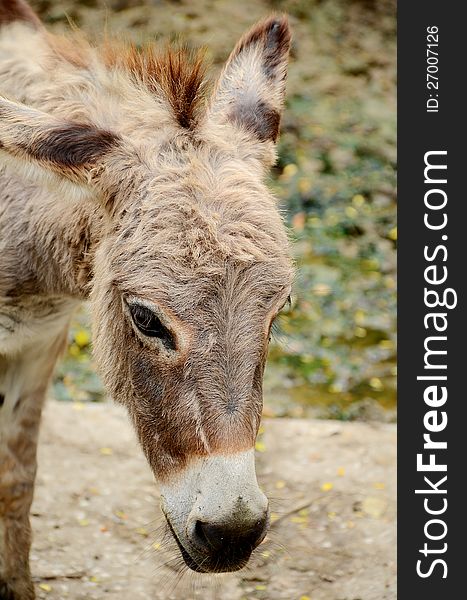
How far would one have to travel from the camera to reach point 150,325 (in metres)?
4.23

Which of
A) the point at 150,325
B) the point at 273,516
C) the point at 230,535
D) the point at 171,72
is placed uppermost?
the point at 171,72

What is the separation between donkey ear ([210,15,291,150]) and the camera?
498cm

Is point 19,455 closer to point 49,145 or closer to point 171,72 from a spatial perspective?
point 49,145

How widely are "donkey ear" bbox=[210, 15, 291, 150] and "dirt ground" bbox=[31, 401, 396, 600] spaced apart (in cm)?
248

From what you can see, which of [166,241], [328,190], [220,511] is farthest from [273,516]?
Answer: [328,190]

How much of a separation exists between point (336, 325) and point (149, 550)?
14.6ft

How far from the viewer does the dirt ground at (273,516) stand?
6422mm

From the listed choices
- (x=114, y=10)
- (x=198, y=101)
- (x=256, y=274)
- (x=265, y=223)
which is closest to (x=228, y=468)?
(x=256, y=274)

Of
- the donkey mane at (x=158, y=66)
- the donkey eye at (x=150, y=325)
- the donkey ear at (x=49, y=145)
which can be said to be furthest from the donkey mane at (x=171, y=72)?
the donkey eye at (x=150, y=325)

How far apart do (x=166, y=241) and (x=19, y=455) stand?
2.38 meters

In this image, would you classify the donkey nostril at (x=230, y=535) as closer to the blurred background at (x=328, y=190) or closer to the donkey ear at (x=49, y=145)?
the donkey ear at (x=49, y=145)

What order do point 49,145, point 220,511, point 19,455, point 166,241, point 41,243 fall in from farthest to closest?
point 19,455, point 41,243, point 49,145, point 166,241, point 220,511

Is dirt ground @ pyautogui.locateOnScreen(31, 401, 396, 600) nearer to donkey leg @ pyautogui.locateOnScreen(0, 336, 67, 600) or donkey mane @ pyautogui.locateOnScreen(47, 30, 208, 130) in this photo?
donkey leg @ pyautogui.locateOnScreen(0, 336, 67, 600)

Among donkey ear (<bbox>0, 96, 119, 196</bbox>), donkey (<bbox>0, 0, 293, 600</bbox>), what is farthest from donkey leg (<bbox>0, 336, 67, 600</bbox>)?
donkey ear (<bbox>0, 96, 119, 196</bbox>)
